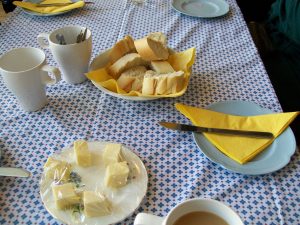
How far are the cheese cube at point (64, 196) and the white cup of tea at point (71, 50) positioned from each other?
358 millimetres

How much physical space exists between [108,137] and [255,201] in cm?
31

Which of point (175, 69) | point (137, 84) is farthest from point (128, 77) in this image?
point (175, 69)

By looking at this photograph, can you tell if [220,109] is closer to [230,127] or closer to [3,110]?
[230,127]

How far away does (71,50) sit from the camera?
0.77 meters

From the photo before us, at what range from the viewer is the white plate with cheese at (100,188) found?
51 cm

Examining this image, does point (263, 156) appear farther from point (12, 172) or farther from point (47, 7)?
point (47, 7)

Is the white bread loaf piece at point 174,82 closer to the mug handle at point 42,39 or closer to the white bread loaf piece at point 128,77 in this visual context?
the white bread loaf piece at point 128,77

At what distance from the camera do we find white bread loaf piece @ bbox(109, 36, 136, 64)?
2.71 feet

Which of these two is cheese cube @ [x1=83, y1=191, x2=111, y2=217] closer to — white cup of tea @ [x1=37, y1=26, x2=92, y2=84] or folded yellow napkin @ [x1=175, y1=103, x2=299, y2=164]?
folded yellow napkin @ [x1=175, y1=103, x2=299, y2=164]

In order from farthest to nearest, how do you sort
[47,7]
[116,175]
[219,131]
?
[47,7], [219,131], [116,175]

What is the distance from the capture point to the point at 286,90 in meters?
1.22

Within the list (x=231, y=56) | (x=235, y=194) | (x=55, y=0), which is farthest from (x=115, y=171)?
(x=55, y=0)

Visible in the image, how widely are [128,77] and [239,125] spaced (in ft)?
0.91

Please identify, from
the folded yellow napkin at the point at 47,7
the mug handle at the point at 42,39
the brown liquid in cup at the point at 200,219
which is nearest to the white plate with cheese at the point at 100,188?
the brown liquid in cup at the point at 200,219
